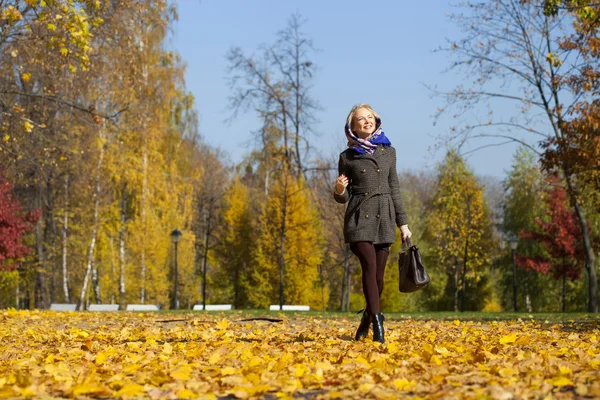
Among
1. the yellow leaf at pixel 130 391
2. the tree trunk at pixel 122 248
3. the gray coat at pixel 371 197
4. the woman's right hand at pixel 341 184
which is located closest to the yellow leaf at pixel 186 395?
the yellow leaf at pixel 130 391

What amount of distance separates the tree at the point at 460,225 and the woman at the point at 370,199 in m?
34.4

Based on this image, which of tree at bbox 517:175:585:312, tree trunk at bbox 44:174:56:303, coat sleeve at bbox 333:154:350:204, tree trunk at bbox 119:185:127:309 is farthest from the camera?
tree at bbox 517:175:585:312

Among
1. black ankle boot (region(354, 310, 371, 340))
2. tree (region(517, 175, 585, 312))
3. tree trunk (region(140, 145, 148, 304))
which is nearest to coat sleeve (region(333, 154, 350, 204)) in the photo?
black ankle boot (region(354, 310, 371, 340))

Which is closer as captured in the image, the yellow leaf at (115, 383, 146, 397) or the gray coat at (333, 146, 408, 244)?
the yellow leaf at (115, 383, 146, 397)

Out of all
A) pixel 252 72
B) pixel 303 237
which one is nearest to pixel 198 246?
pixel 303 237

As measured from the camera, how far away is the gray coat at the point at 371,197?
7.28 m

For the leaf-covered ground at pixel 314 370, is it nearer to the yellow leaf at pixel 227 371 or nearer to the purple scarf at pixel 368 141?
the yellow leaf at pixel 227 371

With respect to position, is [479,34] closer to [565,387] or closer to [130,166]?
[130,166]

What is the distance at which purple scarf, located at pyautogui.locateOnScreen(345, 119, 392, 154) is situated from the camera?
7.51 metres

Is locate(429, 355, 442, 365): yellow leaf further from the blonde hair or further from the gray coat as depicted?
the blonde hair

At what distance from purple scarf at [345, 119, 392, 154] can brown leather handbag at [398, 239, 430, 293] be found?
101 cm

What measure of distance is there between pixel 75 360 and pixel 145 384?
185 cm

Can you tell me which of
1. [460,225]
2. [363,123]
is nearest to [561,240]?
[460,225]

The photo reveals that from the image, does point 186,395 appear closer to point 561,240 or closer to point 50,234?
point 561,240
